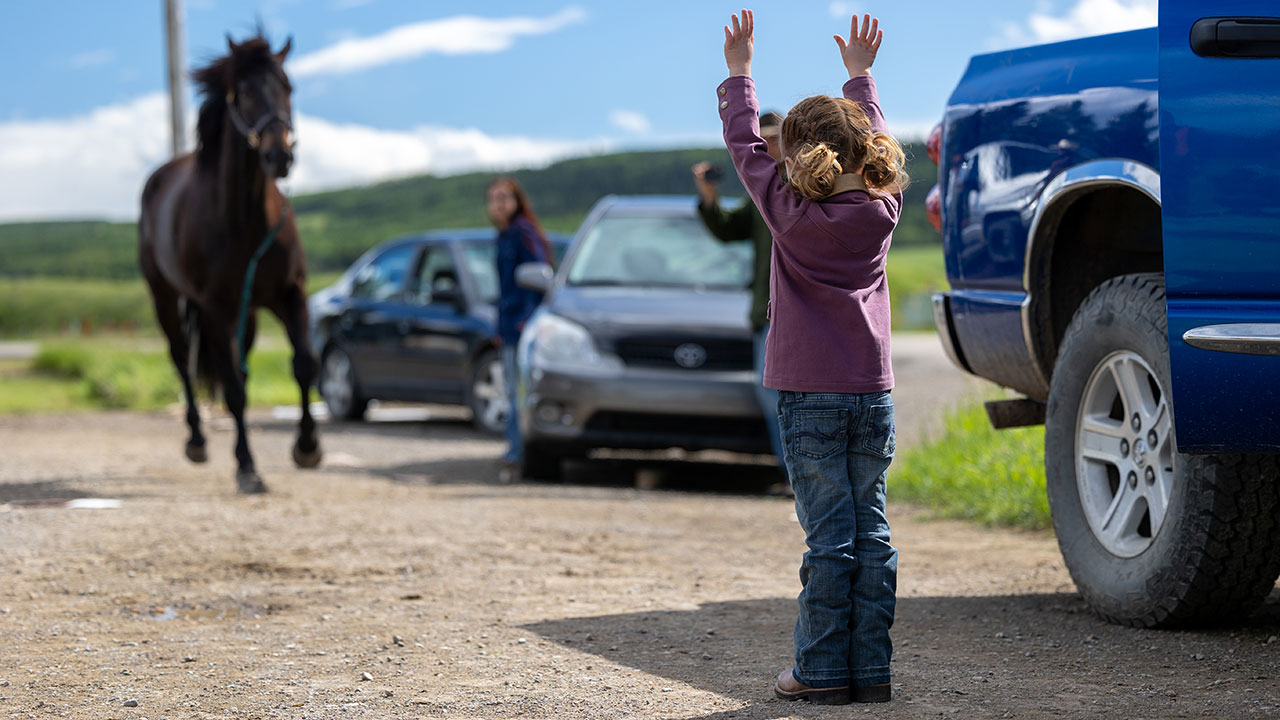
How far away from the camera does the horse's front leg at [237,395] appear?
8734 mm

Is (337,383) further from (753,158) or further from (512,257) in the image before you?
(753,158)

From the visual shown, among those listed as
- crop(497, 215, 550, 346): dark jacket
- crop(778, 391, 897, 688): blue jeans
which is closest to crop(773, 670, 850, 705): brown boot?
crop(778, 391, 897, 688): blue jeans

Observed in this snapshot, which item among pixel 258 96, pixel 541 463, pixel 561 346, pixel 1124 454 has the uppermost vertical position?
pixel 258 96

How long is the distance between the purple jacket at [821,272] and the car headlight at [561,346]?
17.3 ft

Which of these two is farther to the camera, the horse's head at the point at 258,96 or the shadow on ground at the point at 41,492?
the horse's head at the point at 258,96

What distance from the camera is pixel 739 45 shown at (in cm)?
391

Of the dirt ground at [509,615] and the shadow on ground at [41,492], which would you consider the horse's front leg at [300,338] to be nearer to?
the dirt ground at [509,615]

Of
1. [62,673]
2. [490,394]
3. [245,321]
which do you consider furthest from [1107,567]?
[490,394]

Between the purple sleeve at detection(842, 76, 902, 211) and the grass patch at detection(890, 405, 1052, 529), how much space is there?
3.75m

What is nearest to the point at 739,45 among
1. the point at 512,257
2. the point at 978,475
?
the point at 978,475

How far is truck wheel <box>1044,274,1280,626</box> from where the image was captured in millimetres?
4184

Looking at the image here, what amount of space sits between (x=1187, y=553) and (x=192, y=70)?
6.88 metres

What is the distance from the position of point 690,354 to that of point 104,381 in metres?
12.6

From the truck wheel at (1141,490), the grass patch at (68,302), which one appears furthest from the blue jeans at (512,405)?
the grass patch at (68,302)
